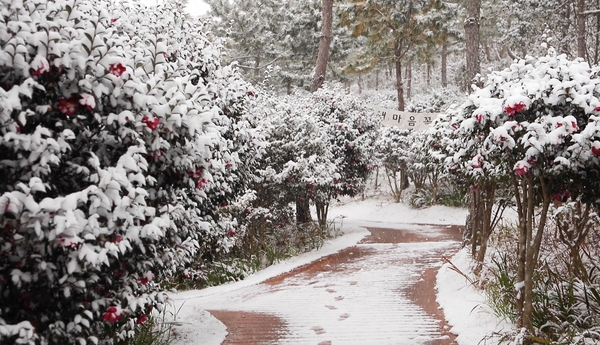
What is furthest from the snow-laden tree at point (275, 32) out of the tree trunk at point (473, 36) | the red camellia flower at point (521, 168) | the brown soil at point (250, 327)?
the red camellia flower at point (521, 168)

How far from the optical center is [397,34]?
19797 mm

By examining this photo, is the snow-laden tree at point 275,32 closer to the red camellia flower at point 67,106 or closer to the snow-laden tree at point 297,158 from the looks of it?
the snow-laden tree at point 297,158

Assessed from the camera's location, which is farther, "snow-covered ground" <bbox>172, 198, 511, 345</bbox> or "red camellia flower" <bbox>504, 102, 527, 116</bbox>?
"snow-covered ground" <bbox>172, 198, 511, 345</bbox>

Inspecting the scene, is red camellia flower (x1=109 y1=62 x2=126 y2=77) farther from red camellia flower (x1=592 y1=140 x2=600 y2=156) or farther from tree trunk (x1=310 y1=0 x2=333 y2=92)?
tree trunk (x1=310 y1=0 x2=333 y2=92)

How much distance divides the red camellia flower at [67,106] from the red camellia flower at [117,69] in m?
0.25

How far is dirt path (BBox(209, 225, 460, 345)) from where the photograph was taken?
5.05 meters

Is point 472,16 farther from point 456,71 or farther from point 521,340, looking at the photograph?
point 456,71

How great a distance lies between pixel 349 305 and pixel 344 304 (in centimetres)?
9

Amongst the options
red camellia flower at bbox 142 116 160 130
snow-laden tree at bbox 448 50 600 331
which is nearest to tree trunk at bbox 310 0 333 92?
snow-laden tree at bbox 448 50 600 331

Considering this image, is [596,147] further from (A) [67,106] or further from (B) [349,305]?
(B) [349,305]

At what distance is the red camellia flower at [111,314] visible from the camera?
280 centimetres

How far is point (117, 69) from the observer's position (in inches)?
106

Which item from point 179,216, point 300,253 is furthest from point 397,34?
point 179,216

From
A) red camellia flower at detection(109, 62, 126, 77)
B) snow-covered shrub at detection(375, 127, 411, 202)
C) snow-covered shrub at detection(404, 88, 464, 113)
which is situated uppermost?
snow-covered shrub at detection(404, 88, 464, 113)
